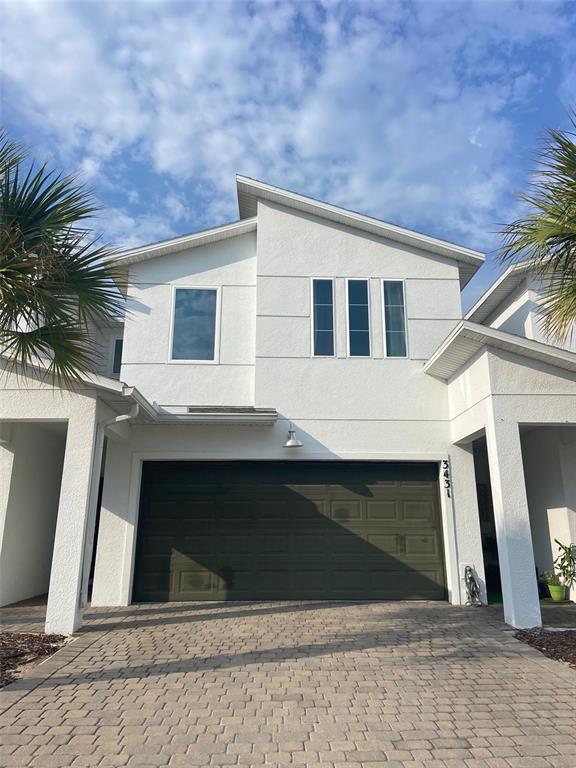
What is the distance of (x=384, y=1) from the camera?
23.9 feet

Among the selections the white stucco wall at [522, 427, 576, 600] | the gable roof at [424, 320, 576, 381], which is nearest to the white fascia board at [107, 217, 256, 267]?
the gable roof at [424, 320, 576, 381]

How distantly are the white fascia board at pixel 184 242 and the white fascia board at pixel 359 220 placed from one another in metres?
0.68

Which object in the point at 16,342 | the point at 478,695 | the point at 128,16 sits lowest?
the point at 478,695

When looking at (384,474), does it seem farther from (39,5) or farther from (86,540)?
(39,5)

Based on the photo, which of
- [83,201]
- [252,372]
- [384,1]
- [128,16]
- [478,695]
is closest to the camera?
[478,695]

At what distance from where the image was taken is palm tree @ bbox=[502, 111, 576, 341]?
5.80 meters

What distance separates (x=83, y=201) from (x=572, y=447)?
909cm

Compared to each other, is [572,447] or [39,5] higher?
[39,5]

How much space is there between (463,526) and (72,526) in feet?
21.9

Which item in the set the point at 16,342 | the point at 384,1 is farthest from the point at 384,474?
the point at 384,1

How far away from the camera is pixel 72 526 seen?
709 cm

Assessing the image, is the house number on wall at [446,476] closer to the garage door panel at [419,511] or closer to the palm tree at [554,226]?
the garage door panel at [419,511]

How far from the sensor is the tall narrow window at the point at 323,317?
401 inches

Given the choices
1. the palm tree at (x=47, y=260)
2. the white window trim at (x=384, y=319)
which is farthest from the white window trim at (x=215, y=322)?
the palm tree at (x=47, y=260)
